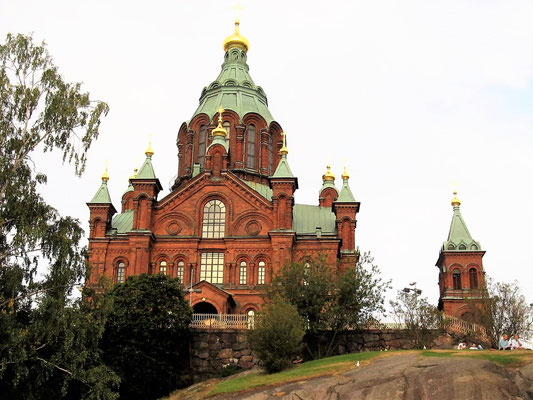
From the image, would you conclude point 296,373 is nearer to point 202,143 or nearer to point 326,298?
point 326,298

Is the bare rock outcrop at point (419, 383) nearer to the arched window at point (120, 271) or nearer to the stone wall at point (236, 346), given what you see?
the stone wall at point (236, 346)

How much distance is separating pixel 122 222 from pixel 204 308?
13.6 meters

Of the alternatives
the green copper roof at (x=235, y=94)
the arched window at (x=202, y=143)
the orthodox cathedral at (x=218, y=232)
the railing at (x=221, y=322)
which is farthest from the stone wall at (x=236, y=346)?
the green copper roof at (x=235, y=94)

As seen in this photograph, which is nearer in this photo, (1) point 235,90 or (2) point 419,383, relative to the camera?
(2) point 419,383

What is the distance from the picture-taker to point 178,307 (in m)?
44.3

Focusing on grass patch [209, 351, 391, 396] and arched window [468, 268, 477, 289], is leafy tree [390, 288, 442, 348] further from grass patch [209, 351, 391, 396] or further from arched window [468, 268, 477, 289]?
arched window [468, 268, 477, 289]

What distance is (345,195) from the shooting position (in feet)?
206

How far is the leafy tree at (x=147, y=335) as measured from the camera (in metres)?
41.4

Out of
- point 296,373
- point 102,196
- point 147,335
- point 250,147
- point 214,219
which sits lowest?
point 296,373

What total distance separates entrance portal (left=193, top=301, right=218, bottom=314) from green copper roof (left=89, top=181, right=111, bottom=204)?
13.8m

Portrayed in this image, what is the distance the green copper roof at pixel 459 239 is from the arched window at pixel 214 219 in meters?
23.0

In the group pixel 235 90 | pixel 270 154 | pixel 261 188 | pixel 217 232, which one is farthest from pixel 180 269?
pixel 235 90

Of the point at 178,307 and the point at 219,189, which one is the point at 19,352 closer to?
the point at 178,307

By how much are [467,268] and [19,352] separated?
4662 cm
